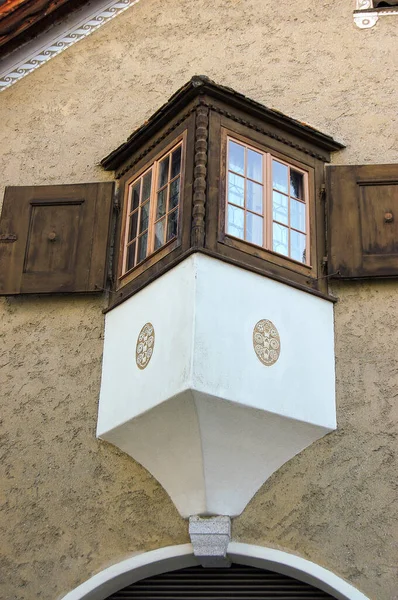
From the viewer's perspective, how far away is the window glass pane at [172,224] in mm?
8633

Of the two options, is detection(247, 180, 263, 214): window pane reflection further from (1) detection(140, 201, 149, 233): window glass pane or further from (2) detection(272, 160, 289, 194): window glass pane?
(1) detection(140, 201, 149, 233): window glass pane

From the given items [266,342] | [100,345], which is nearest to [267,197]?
[266,342]

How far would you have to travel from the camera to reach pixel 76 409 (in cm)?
870

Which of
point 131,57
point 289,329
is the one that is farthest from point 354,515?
point 131,57

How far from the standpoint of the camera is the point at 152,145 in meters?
9.41

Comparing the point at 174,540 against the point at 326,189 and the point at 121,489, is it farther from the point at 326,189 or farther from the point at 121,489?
the point at 326,189

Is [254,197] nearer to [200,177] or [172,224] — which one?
[200,177]

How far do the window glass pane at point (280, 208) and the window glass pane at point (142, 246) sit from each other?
3.77ft

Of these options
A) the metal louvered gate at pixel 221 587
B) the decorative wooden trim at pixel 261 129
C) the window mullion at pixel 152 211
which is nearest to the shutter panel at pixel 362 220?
the decorative wooden trim at pixel 261 129

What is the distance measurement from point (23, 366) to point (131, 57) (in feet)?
11.7

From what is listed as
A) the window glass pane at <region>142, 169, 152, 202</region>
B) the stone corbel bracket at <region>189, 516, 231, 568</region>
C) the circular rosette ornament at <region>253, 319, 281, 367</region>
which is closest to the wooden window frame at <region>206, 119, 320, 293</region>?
the circular rosette ornament at <region>253, 319, 281, 367</region>

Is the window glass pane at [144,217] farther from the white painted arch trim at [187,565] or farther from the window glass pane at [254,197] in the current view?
the white painted arch trim at [187,565]

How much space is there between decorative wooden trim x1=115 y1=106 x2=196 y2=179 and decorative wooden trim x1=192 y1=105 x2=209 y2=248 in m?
0.20

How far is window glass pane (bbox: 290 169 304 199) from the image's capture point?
9164 mm
